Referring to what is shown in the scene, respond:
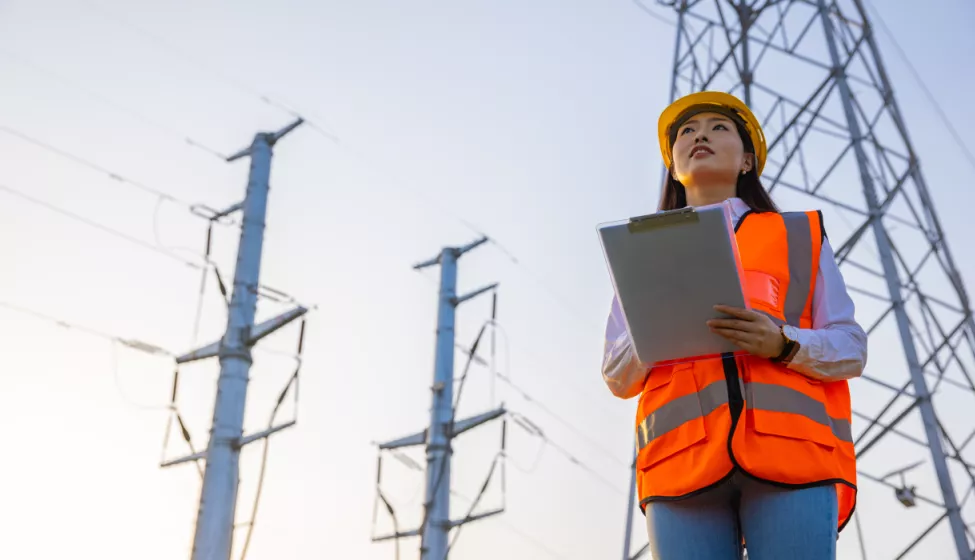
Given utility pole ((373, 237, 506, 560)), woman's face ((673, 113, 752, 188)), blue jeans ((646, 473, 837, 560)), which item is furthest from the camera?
utility pole ((373, 237, 506, 560))

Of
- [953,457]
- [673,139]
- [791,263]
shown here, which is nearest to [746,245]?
[791,263]

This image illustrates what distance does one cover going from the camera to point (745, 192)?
235cm

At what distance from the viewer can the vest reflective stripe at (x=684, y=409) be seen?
1.88m

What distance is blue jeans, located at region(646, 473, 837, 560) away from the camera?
1760 mm

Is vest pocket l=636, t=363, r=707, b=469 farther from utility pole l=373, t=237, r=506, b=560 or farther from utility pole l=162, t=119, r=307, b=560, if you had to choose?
utility pole l=373, t=237, r=506, b=560

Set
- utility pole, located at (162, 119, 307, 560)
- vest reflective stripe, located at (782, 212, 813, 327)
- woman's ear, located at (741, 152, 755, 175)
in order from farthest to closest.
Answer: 1. utility pole, located at (162, 119, 307, 560)
2. woman's ear, located at (741, 152, 755, 175)
3. vest reflective stripe, located at (782, 212, 813, 327)

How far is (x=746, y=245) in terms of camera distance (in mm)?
2094

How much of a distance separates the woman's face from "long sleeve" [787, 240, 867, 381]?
0.30m

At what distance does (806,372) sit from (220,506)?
8385 mm

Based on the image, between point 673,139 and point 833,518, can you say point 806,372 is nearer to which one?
point 833,518

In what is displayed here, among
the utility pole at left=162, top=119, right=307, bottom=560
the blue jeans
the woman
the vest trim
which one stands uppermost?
the utility pole at left=162, top=119, right=307, bottom=560

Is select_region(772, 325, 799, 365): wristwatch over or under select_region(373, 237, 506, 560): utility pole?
under

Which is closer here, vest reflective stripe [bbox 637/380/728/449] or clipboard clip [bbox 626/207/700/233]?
clipboard clip [bbox 626/207/700/233]

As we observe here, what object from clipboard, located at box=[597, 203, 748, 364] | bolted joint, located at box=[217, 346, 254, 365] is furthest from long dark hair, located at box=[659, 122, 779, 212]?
bolted joint, located at box=[217, 346, 254, 365]
